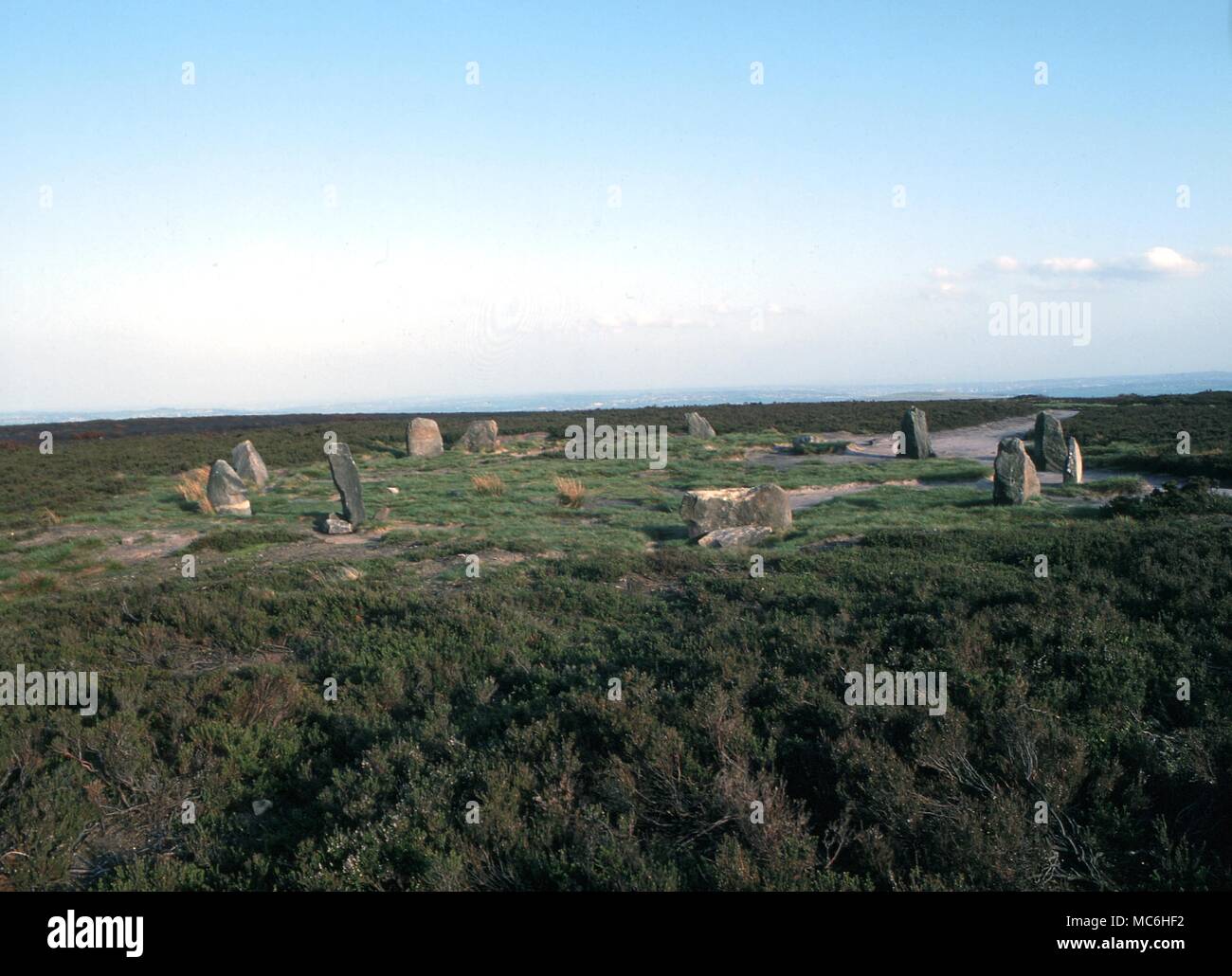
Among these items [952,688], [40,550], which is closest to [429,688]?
[952,688]

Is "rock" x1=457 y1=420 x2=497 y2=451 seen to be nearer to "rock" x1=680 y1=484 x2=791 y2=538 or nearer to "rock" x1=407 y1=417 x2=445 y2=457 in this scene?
"rock" x1=407 y1=417 x2=445 y2=457

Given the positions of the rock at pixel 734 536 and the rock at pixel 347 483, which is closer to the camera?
the rock at pixel 734 536

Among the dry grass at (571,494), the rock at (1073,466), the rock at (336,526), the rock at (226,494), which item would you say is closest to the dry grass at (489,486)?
the dry grass at (571,494)

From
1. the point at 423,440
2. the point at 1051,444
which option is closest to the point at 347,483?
the point at 423,440

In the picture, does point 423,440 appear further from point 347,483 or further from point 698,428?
point 347,483

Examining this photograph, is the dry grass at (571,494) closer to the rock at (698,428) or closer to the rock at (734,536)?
the rock at (734,536)
